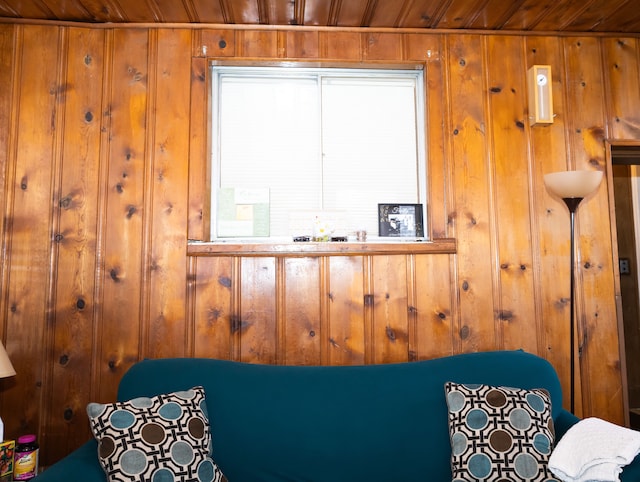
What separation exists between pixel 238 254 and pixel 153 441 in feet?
3.39

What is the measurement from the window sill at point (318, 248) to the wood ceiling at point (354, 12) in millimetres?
1224

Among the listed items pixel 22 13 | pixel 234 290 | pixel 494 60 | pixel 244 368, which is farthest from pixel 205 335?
pixel 494 60

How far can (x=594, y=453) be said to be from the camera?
1.60m

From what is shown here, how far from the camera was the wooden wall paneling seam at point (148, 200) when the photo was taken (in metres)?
2.46

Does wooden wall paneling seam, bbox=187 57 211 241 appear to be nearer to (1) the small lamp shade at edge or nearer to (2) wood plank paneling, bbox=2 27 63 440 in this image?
(2) wood plank paneling, bbox=2 27 63 440

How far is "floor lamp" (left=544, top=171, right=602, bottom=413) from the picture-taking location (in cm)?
230

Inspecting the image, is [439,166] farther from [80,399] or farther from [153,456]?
[80,399]

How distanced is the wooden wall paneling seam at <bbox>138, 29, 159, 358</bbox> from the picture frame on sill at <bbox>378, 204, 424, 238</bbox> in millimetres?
1257

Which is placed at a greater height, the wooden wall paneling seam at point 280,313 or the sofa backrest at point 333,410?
the wooden wall paneling seam at point 280,313

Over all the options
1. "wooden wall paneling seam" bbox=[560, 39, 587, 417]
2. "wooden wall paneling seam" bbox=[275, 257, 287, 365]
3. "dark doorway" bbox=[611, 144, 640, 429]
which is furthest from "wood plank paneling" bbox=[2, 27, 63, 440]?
"dark doorway" bbox=[611, 144, 640, 429]

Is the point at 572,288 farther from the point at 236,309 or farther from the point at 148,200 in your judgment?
the point at 148,200

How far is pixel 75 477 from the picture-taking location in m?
1.56

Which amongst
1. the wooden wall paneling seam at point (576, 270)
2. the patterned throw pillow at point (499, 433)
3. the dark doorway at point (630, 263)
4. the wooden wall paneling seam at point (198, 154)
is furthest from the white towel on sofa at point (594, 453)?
the dark doorway at point (630, 263)

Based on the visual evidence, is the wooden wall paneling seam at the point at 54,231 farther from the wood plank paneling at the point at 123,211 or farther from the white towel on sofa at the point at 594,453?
the white towel on sofa at the point at 594,453
